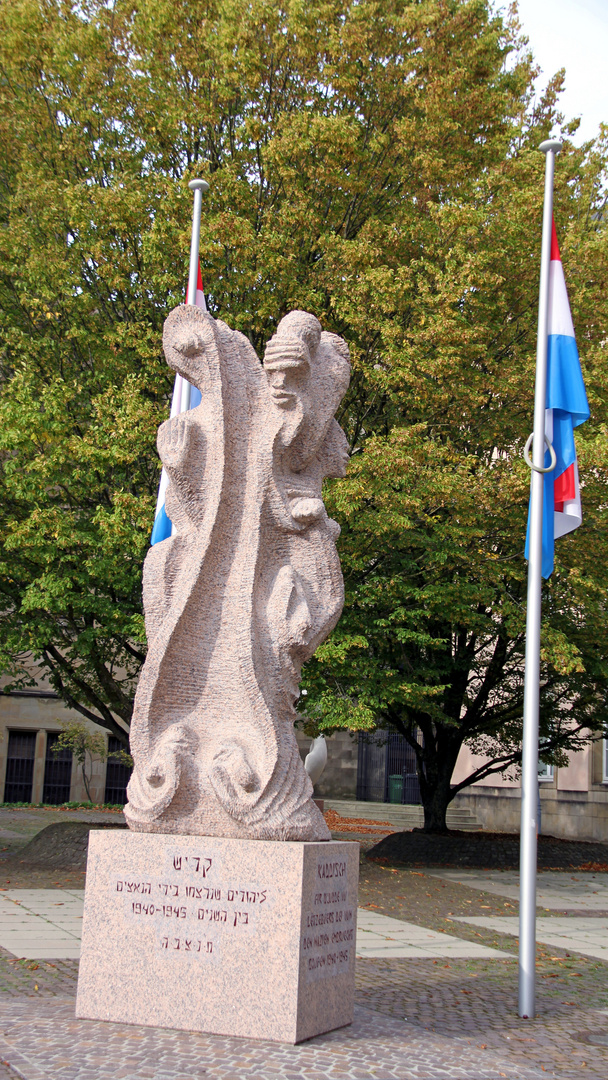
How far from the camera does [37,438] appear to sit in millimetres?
12773

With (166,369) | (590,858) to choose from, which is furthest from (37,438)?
(590,858)

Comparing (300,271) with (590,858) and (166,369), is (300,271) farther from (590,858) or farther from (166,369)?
(590,858)

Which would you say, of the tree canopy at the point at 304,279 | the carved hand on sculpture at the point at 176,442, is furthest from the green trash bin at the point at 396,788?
the carved hand on sculpture at the point at 176,442

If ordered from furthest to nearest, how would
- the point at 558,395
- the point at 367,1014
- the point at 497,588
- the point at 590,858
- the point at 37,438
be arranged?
the point at 590,858 → the point at 497,588 → the point at 37,438 → the point at 558,395 → the point at 367,1014

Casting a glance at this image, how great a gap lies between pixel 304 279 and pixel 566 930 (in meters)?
9.13

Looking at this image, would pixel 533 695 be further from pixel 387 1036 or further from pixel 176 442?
pixel 176 442

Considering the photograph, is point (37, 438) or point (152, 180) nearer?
point (37, 438)

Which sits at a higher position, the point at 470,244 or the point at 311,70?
the point at 311,70

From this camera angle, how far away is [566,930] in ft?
37.9

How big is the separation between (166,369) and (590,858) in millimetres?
13230

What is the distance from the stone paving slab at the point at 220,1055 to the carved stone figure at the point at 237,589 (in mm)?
1108

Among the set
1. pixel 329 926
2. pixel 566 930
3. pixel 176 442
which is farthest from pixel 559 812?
pixel 176 442

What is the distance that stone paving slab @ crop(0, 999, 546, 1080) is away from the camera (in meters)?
4.75

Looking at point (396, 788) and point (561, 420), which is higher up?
point (561, 420)
